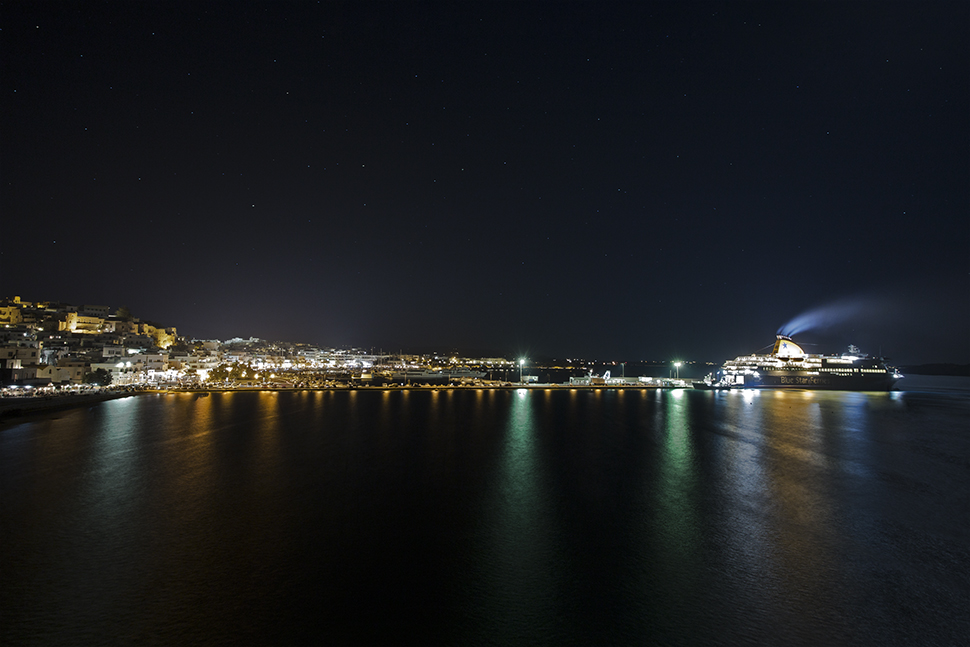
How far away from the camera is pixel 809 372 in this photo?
40969mm

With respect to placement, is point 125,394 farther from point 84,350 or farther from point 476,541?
point 476,541

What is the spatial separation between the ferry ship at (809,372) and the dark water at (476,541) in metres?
28.2

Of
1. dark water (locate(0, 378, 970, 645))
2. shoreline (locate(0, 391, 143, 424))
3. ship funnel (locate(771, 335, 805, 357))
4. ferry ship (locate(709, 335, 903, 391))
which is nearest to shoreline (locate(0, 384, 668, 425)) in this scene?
shoreline (locate(0, 391, 143, 424))

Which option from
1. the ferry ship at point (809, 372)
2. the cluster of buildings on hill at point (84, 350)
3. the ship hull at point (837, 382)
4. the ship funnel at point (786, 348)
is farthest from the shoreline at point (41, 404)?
the ship funnel at point (786, 348)

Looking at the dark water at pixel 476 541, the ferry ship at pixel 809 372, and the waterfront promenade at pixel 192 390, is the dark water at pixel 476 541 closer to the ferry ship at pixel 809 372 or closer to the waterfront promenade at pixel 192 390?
the waterfront promenade at pixel 192 390

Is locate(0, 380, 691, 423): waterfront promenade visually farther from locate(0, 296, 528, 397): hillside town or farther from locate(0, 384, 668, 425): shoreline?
locate(0, 296, 528, 397): hillside town

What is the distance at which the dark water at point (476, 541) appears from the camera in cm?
504

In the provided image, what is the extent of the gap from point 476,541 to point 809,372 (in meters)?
43.6

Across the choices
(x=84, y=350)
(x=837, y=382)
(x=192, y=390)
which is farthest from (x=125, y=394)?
Answer: (x=837, y=382)

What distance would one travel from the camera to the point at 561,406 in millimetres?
26078

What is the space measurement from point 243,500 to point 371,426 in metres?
9.06

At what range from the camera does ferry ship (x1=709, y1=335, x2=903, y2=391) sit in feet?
131

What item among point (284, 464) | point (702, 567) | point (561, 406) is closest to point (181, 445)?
point (284, 464)

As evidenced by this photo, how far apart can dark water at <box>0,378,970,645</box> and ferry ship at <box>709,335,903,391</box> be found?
92.4 feet
